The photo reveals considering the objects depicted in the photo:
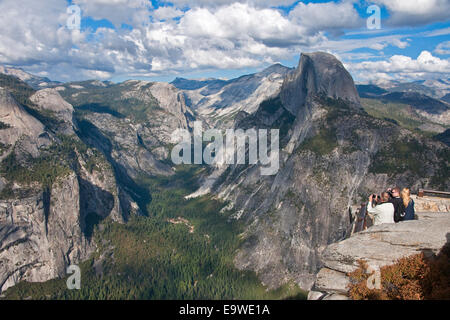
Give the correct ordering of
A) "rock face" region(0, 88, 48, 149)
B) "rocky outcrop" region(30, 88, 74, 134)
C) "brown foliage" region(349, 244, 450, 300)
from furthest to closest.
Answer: "rocky outcrop" region(30, 88, 74, 134)
"rock face" region(0, 88, 48, 149)
"brown foliage" region(349, 244, 450, 300)

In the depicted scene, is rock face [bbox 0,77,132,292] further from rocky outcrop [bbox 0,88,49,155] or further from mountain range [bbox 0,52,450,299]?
mountain range [bbox 0,52,450,299]

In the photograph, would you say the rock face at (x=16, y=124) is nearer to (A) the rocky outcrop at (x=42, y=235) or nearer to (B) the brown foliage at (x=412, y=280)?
(A) the rocky outcrop at (x=42, y=235)

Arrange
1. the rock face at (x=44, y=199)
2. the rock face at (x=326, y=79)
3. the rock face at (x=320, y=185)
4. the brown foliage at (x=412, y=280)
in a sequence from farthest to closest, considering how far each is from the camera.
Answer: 1. the rock face at (x=326, y=79)
2. the rock face at (x=320, y=185)
3. the rock face at (x=44, y=199)
4. the brown foliage at (x=412, y=280)

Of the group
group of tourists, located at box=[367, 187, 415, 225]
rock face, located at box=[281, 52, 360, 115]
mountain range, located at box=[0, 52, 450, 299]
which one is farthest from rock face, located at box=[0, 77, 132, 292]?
rock face, located at box=[281, 52, 360, 115]

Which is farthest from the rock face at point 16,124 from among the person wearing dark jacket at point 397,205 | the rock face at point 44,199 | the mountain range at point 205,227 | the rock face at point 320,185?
the person wearing dark jacket at point 397,205

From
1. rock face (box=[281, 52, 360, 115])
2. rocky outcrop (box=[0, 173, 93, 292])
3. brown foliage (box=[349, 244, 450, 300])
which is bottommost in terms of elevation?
rocky outcrop (box=[0, 173, 93, 292])

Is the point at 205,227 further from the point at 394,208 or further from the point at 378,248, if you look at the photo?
the point at 378,248
